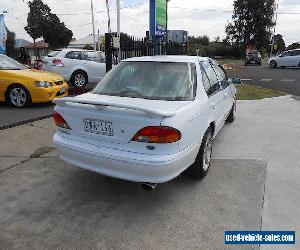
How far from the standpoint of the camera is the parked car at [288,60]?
91.1ft

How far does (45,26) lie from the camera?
59.0 meters

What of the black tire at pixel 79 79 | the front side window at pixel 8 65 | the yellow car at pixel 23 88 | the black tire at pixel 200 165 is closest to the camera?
the black tire at pixel 200 165

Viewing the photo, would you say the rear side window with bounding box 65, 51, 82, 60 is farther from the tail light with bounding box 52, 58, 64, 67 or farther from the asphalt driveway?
the asphalt driveway

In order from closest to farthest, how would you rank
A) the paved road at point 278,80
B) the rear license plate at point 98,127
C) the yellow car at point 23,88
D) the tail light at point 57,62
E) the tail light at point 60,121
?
the rear license plate at point 98,127 → the tail light at point 60,121 → the yellow car at point 23,88 → the tail light at point 57,62 → the paved road at point 278,80

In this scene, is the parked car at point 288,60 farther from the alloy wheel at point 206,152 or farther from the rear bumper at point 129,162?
the rear bumper at point 129,162

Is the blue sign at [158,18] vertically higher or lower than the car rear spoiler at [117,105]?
higher

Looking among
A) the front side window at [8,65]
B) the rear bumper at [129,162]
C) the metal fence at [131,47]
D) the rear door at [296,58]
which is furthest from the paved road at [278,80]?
the rear bumper at [129,162]

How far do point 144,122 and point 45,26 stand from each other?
61065 mm

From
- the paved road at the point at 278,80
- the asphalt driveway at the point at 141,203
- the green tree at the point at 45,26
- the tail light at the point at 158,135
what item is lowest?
the asphalt driveway at the point at 141,203

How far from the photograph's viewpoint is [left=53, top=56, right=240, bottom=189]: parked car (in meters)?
3.38

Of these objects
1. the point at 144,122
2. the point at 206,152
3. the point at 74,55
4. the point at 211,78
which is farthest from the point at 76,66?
the point at 144,122

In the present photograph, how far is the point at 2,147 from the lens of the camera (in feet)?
18.3

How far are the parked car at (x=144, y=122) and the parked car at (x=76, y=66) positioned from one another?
25.8 ft

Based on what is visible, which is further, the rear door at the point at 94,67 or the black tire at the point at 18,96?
the rear door at the point at 94,67
